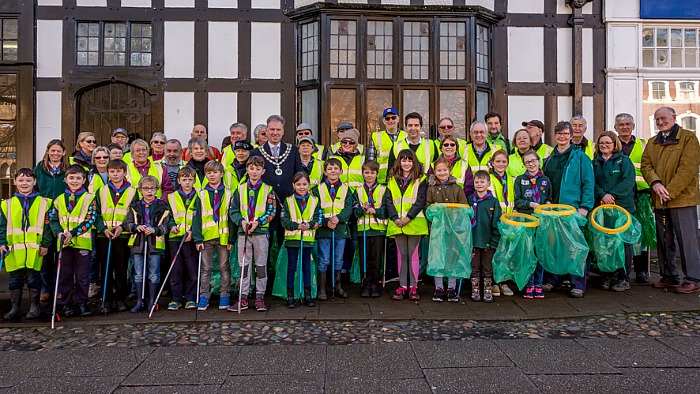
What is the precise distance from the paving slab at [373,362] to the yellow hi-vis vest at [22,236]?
315 cm

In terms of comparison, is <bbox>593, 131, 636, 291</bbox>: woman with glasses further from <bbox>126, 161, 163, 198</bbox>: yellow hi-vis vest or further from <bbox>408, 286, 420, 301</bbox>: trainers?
<bbox>126, 161, 163, 198</bbox>: yellow hi-vis vest

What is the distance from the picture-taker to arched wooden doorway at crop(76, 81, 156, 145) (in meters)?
8.80

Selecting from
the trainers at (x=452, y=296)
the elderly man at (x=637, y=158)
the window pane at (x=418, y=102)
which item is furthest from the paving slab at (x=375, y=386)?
the window pane at (x=418, y=102)

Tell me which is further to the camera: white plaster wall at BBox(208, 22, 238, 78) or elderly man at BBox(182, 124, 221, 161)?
white plaster wall at BBox(208, 22, 238, 78)

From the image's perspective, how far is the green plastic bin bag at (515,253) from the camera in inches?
221

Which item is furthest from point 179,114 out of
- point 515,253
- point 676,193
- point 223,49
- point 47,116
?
point 676,193

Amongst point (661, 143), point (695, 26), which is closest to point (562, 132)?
point (661, 143)

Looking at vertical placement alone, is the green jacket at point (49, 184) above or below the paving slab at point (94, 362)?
above

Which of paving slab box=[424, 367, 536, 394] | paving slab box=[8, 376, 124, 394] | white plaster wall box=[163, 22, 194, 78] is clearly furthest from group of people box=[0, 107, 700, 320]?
white plaster wall box=[163, 22, 194, 78]

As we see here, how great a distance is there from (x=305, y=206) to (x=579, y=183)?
3.13m

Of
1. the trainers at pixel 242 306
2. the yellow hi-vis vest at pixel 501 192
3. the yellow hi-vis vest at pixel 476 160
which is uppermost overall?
the yellow hi-vis vest at pixel 476 160

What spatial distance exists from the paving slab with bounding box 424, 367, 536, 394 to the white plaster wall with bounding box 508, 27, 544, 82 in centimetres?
657

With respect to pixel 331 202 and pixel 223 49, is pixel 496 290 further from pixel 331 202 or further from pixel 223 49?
pixel 223 49

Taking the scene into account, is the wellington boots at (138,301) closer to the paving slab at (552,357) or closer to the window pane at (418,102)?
the paving slab at (552,357)
